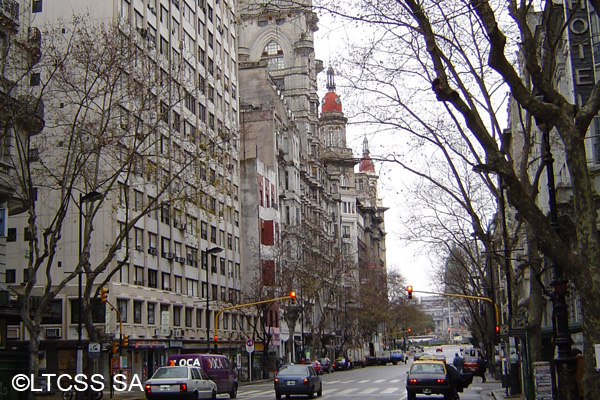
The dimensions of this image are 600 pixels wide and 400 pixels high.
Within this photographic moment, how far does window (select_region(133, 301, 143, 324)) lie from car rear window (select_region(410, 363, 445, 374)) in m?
22.4

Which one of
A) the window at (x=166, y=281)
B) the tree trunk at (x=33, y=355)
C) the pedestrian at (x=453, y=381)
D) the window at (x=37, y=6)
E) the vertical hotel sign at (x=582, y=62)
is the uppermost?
the window at (x=37, y=6)

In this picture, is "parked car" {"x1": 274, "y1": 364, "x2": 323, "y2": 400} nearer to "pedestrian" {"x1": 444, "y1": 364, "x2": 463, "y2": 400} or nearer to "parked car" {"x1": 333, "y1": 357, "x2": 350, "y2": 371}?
"pedestrian" {"x1": 444, "y1": 364, "x2": 463, "y2": 400}

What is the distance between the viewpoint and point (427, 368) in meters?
31.0

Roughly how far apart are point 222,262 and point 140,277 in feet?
58.3

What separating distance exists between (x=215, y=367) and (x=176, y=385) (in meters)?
6.94

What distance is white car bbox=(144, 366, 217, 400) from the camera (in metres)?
26.3

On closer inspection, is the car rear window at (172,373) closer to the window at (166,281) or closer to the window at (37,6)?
the window at (166,281)

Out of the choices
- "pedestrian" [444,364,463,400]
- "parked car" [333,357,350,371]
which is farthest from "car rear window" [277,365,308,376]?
"parked car" [333,357,350,371]

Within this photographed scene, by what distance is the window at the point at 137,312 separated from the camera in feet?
159

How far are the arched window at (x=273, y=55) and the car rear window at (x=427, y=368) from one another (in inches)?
2970

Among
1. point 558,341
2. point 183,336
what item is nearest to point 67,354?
point 183,336

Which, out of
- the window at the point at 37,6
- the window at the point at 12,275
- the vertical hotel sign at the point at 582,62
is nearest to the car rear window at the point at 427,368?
the vertical hotel sign at the point at 582,62

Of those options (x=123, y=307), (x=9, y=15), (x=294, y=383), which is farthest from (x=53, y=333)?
(x=9, y=15)

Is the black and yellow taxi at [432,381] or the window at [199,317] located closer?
the black and yellow taxi at [432,381]
